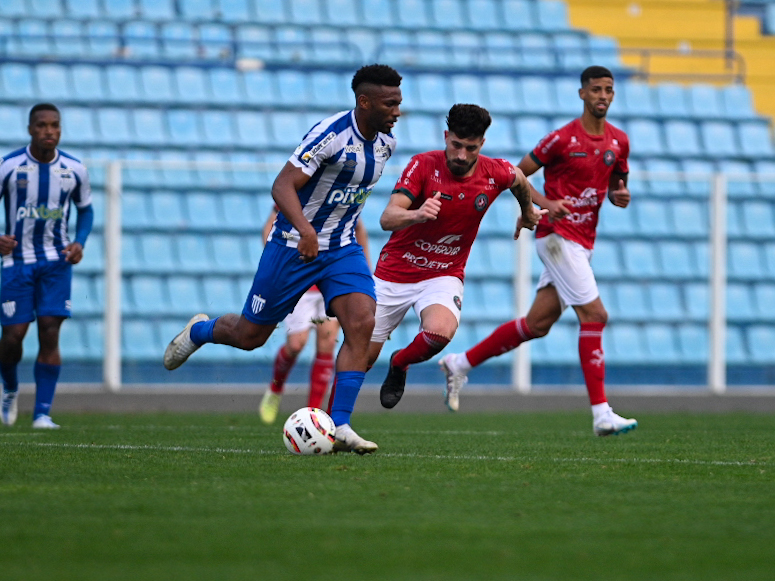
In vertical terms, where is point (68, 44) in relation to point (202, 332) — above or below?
above

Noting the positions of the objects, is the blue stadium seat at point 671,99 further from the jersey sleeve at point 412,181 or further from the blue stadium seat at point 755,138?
the jersey sleeve at point 412,181

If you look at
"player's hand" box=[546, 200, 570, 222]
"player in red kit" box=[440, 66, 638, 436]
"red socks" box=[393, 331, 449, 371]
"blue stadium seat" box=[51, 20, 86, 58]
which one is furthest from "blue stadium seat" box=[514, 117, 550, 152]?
"red socks" box=[393, 331, 449, 371]

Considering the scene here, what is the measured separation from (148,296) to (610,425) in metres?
6.18

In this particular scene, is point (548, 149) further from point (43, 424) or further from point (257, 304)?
point (43, 424)

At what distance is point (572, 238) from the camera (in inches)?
328

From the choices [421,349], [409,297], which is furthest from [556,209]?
[421,349]

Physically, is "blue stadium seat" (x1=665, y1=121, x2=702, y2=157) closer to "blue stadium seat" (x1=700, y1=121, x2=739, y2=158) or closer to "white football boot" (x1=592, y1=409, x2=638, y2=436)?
"blue stadium seat" (x1=700, y1=121, x2=739, y2=158)

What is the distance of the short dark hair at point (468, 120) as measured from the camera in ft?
22.5

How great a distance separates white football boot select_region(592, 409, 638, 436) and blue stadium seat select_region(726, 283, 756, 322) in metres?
6.23

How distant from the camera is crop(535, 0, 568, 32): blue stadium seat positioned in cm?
1878

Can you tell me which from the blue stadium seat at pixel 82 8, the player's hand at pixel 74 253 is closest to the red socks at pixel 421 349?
the player's hand at pixel 74 253

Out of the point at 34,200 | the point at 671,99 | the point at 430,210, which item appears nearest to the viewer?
the point at 430,210

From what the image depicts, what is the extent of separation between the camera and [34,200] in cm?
903

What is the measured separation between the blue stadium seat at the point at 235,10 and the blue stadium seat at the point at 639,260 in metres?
6.94
